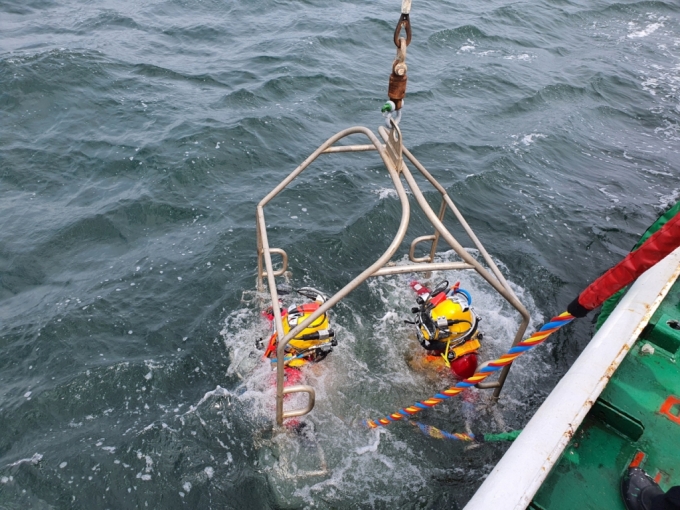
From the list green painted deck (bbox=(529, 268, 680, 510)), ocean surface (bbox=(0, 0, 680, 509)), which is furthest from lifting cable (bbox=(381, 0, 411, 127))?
ocean surface (bbox=(0, 0, 680, 509))

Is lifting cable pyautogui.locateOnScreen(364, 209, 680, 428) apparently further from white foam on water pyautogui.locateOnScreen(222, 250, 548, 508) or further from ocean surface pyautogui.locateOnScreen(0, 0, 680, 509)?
ocean surface pyautogui.locateOnScreen(0, 0, 680, 509)

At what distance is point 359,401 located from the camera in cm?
521

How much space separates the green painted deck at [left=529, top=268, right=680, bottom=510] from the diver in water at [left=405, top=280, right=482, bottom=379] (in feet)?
4.38

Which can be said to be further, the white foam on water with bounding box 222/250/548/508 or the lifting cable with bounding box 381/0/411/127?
the white foam on water with bounding box 222/250/548/508

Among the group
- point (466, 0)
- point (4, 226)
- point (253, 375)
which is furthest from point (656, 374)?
point (466, 0)

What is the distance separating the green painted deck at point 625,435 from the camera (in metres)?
3.46

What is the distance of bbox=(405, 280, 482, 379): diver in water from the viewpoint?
490 centimetres

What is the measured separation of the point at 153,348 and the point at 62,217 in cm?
317

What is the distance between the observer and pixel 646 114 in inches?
495

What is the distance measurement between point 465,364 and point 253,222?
163 inches

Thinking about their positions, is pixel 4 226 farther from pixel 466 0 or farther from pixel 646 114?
pixel 466 0

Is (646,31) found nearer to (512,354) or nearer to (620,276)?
(620,276)

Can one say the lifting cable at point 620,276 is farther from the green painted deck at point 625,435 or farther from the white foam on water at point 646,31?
the white foam on water at point 646,31

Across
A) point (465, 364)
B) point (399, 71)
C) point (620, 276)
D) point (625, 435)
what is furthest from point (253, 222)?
point (625, 435)
